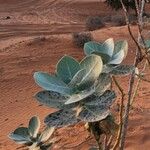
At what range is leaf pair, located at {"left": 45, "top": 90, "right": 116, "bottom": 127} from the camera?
1.91m

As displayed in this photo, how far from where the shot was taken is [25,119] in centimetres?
798

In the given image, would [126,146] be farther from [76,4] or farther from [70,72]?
[76,4]

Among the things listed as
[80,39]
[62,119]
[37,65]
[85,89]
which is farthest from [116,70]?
[80,39]

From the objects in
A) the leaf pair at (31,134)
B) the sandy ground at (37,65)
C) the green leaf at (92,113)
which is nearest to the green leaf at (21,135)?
the leaf pair at (31,134)

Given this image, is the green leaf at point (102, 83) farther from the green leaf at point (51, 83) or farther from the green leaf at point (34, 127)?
the green leaf at point (34, 127)

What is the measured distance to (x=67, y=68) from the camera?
85.3 inches

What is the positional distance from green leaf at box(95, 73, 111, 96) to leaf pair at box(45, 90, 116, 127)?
0.06 meters

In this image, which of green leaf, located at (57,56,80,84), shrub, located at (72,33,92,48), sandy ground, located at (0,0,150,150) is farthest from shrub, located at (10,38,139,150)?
shrub, located at (72,33,92,48)

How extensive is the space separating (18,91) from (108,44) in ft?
23.2

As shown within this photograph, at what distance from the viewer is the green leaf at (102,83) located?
209cm

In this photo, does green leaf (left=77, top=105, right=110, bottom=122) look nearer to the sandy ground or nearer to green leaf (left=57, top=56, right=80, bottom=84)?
green leaf (left=57, top=56, right=80, bottom=84)

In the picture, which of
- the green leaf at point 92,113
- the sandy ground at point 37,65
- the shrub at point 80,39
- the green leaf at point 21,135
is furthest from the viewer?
the shrub at point 80,39

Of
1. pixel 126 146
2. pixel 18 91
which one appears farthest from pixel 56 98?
pixel 18 91

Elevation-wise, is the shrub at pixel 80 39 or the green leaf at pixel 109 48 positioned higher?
the green leaf at pixel 109 48
